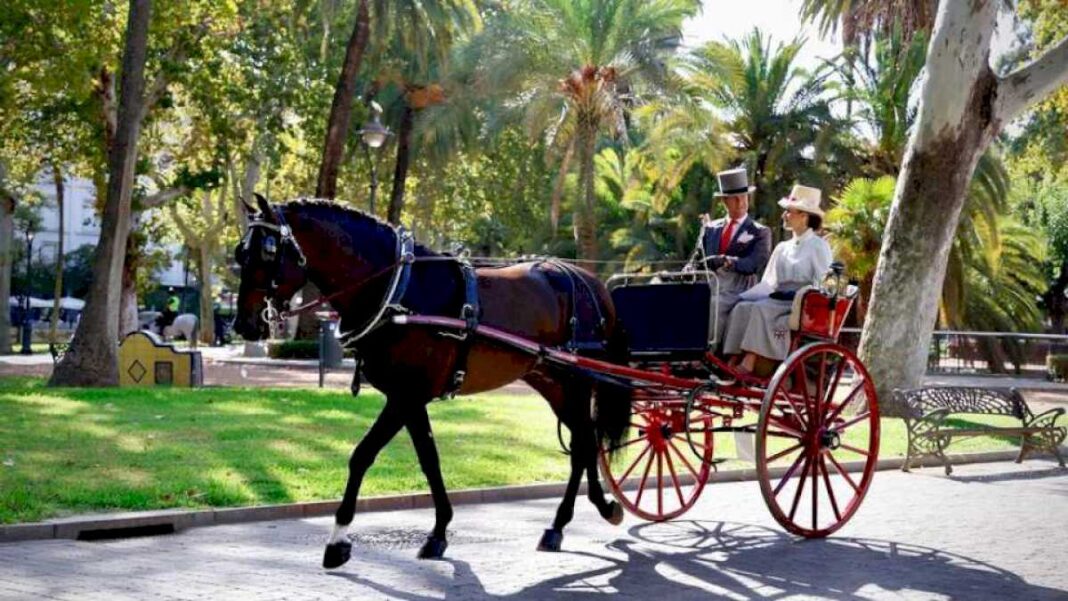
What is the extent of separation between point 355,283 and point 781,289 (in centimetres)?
353

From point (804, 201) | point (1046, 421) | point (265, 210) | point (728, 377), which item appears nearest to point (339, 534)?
point (265, 210)

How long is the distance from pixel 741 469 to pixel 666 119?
2368 cm

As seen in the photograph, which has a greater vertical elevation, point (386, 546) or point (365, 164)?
point (365, 164)

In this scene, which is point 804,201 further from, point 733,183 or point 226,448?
point 226,448

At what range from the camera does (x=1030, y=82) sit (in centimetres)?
1984

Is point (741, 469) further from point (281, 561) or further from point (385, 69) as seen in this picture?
point (385, 69)

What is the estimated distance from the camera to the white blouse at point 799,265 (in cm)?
1066

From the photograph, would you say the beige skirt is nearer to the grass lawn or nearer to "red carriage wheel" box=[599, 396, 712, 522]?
"red carriage wheel" box=[599, 396, 712, 522]

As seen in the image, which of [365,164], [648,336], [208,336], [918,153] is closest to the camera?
[648,336]

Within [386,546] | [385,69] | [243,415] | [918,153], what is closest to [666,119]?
[385,69]

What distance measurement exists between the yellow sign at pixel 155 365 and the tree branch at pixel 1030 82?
13787mm

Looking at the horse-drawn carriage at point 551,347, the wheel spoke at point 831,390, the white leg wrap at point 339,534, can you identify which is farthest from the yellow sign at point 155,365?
the white leg wrap at point 339,534

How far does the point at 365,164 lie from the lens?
50875 millimetres

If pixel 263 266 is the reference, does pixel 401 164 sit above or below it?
above
